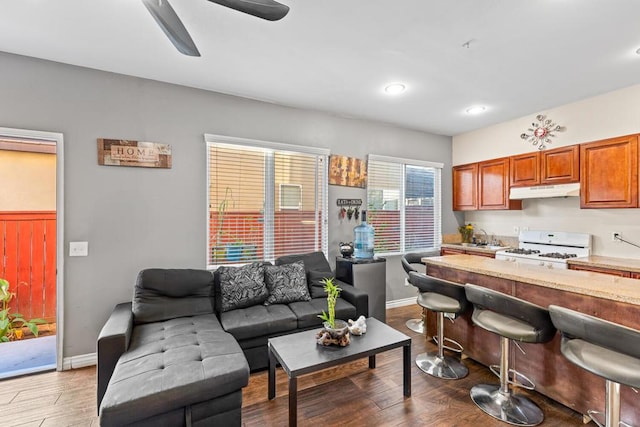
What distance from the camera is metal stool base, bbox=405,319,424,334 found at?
3582 millimetres

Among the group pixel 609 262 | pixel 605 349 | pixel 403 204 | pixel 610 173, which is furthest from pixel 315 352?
pixel 610 173

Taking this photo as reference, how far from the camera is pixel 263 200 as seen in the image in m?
3.64

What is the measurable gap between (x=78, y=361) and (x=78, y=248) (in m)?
1.09

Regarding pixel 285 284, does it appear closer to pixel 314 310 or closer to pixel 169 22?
pixel 314 310

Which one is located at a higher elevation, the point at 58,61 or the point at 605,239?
the point at 58,61

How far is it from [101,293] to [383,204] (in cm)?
377

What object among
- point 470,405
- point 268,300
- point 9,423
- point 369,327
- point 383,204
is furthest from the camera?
point 383,204

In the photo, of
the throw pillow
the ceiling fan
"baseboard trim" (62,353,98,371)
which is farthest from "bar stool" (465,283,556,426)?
"baseboard trim" (62,353,98,371)

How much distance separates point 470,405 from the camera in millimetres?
2184

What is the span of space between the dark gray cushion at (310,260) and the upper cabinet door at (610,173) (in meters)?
3.36

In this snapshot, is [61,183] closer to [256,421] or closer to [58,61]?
[58,61]

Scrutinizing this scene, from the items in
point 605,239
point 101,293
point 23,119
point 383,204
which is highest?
point 23,119

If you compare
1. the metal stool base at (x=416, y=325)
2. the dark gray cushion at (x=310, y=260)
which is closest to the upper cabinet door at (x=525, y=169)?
the metal stool base at (x=416, y=325)

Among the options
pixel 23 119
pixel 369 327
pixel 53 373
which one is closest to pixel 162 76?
pixel 23 119
